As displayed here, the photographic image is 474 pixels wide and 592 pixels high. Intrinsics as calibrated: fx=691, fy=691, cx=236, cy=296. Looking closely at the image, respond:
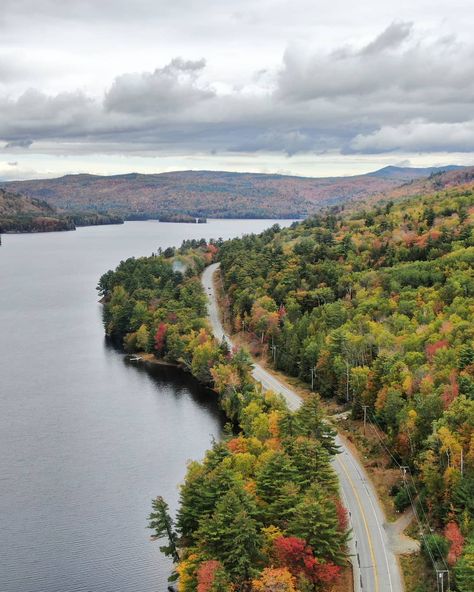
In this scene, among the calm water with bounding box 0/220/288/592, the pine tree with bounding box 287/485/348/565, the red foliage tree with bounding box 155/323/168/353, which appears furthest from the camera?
the red foliage tree with bounding box 155/323/168/353

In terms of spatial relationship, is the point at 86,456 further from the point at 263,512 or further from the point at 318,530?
the point at 318,530

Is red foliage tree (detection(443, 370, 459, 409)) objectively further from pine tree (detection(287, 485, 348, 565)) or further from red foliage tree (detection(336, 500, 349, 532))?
pine tree (detection(287, 485, 348, 565))

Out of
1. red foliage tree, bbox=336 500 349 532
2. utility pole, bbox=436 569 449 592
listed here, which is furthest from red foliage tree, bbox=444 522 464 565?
red foliage tree, bbox=336 500 349 532

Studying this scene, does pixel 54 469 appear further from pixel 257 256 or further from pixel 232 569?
pixel 257 256

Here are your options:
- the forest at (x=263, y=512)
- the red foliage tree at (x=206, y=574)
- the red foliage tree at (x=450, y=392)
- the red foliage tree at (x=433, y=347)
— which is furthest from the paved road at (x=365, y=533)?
the red foliage tree at (x=433, y=347)

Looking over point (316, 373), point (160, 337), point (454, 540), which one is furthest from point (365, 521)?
point (160, 337)

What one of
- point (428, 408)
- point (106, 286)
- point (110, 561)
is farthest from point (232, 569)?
point (106, 286)
